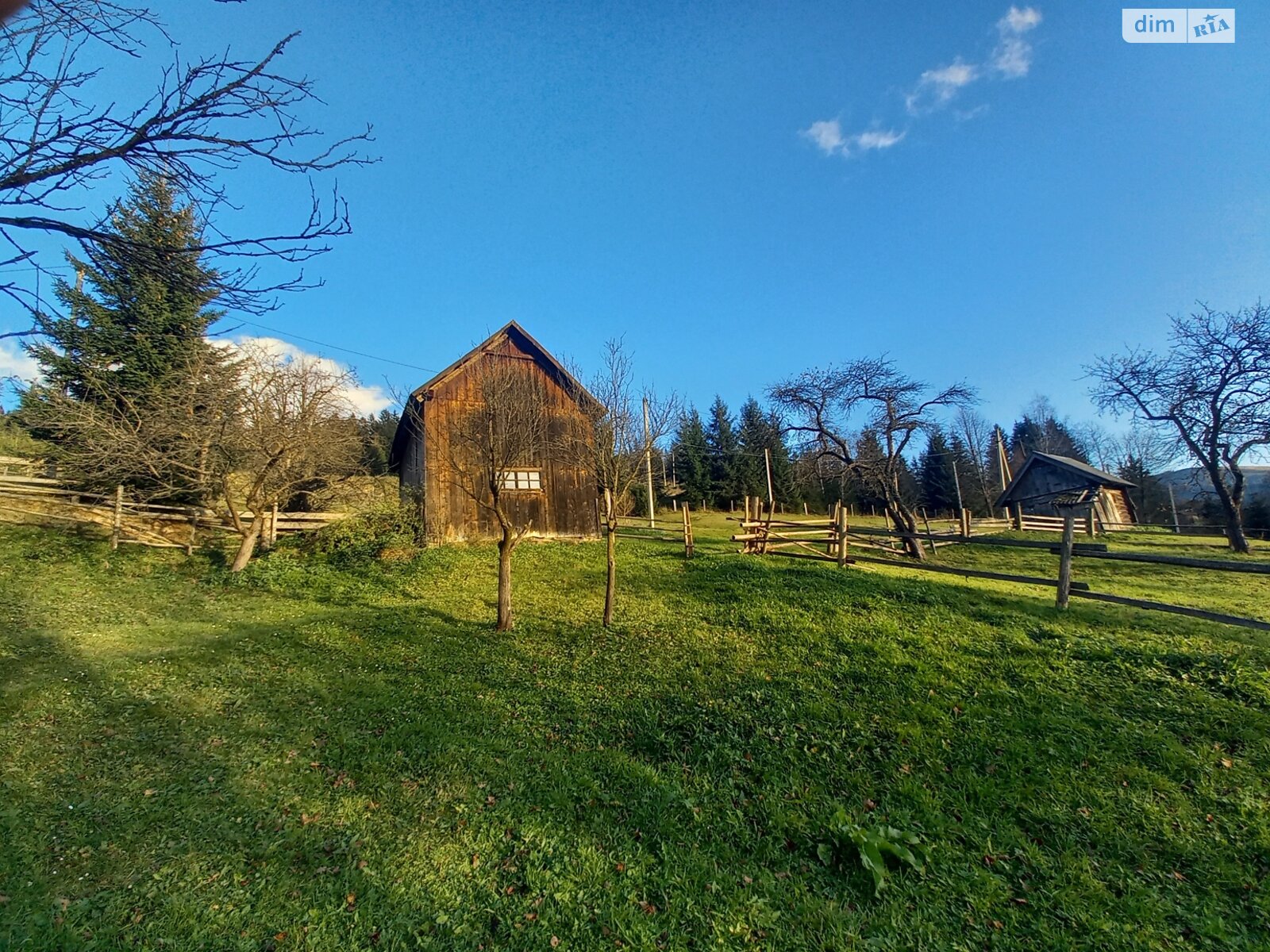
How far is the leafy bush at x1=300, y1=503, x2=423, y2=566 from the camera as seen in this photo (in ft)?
47.7

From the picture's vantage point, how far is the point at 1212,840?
3.84 metres

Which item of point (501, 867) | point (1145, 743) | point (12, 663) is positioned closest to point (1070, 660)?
point (1145, 743)

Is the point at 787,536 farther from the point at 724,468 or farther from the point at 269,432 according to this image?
the point at 724,468

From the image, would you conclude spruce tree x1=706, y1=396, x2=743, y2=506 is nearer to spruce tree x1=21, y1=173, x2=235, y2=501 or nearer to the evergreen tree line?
the evergreen tree line

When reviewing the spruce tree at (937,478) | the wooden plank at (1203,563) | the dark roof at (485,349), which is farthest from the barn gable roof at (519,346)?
the spruce tree at (937,478)

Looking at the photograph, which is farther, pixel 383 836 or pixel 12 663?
pixel 12 663

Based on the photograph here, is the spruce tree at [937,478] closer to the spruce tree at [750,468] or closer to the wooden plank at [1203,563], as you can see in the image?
the spruce tree at [750,468]

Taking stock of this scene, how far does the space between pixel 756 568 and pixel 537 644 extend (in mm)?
6368

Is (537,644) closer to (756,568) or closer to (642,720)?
(642,720)

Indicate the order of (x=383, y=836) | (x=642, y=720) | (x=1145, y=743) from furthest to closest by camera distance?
(x=642, y=720) → (x=1145, y=743) → (x=383, y=836)

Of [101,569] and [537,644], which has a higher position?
[101,569]

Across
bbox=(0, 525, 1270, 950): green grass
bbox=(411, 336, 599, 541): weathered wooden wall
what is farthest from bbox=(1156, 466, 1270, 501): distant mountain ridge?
bbox=(411, 336, 599, 541): weathered wooden wall

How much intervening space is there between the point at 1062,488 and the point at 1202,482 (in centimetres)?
1714

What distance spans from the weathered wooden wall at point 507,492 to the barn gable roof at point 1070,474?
2387 cm
